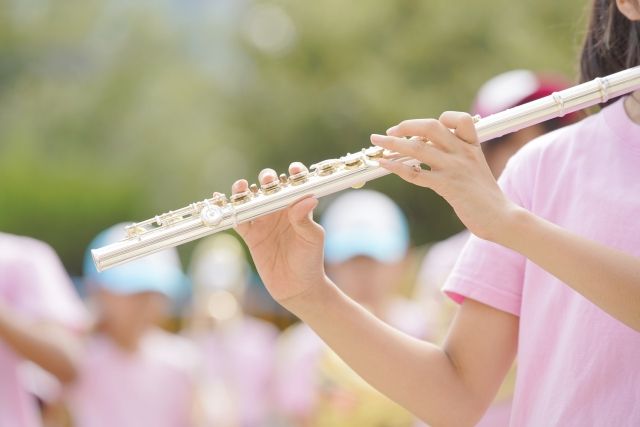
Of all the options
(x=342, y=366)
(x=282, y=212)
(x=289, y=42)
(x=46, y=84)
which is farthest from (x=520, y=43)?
(x=282, y=212)

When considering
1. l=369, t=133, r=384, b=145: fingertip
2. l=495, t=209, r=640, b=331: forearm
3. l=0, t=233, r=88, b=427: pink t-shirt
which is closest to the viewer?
l=495, t=209, r=640, b=331: forearm

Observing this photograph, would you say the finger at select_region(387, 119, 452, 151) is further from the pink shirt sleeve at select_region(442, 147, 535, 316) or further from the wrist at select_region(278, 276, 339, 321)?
the wrist at select_region(278, 276, 339, 321)

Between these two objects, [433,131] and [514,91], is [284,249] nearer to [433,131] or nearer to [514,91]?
[433,131]

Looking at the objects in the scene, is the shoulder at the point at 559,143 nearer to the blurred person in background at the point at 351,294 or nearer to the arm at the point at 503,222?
the arm at the point at 503,222

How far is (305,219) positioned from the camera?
6.87ft

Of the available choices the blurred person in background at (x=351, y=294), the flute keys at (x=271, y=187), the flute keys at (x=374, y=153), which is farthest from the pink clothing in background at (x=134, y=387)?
the flute keys at (x=374, y=153)

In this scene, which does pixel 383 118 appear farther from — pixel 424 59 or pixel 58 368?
pixel 58 368

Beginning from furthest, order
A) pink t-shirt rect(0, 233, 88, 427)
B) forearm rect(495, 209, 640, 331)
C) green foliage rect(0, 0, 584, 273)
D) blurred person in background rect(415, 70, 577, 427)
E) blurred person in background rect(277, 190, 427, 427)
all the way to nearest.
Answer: green foliage rect(0, 0, 584, 273)
blurred person in background rect(277, 190, 427, 427)
pink t-shirt rect(0, 233, 88, 427)
blurred person in background rect(415, 70, 577, 427)
forearm rect(495, 209, 640, 331)

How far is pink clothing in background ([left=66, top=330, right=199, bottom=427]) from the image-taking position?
5.11m

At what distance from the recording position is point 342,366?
13.9 ft

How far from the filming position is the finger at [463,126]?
74.0 inches

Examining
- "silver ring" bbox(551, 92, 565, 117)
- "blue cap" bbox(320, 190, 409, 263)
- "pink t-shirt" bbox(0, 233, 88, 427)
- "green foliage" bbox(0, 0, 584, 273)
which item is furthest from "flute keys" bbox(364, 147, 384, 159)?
"green foliage" bbox(0, 0, 584, 273)

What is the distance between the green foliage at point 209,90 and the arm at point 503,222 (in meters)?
15.0

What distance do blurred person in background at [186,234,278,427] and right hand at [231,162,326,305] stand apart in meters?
4.49
